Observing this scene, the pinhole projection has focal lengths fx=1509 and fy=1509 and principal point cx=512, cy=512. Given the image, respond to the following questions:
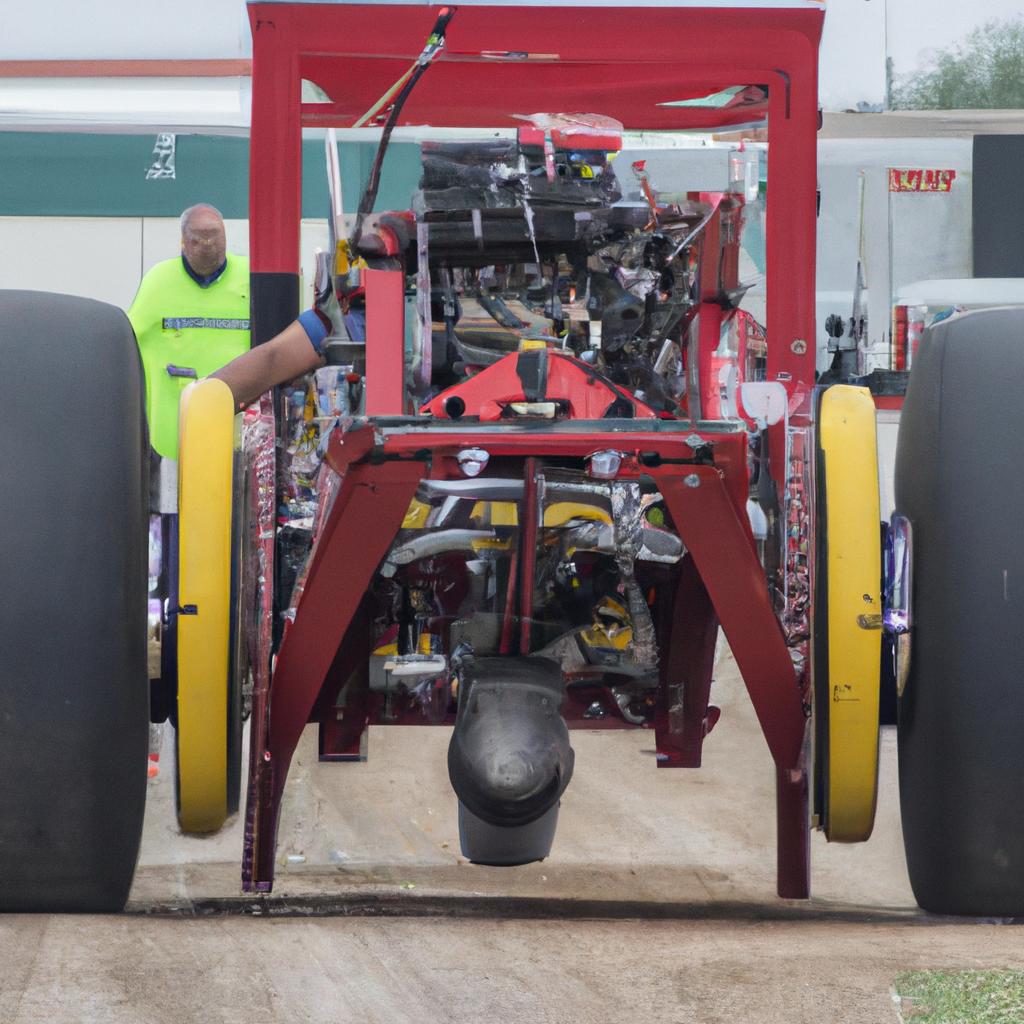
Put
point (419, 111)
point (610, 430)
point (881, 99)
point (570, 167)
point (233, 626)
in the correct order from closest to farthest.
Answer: point (610, 430), point (233, 626), point (570, 167), point (419, 111), point (881, 99)

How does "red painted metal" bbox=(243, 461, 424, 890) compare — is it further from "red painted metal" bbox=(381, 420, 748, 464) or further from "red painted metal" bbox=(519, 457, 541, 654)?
"red painted metal" bbox=(519, 457, 541, 654)

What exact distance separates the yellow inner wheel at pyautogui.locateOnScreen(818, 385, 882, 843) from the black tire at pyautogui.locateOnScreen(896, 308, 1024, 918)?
0.08 meters

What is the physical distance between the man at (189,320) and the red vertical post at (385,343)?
3102mm

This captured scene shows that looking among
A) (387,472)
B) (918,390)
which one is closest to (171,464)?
(387,472)

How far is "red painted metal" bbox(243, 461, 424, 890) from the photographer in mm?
2273

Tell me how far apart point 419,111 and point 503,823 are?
209cm

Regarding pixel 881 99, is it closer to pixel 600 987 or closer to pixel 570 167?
pixel 570 167

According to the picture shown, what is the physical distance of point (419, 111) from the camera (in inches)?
Result: 151

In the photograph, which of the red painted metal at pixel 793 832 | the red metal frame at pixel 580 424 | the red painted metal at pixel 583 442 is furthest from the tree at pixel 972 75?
the red painted metal at pixel 583 442

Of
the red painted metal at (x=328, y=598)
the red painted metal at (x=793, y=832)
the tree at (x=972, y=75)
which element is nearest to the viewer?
the red painted metal at (x=328, y=598)

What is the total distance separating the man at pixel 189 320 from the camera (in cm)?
586

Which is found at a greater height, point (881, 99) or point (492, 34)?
point (881, 99)

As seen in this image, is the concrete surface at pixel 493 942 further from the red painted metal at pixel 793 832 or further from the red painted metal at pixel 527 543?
the red painted metal at pixel 527 543

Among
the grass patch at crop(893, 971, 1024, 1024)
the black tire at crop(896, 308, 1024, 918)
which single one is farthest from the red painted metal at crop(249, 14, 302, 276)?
the grass patch at crop(893, 971, 1024, 1024)
